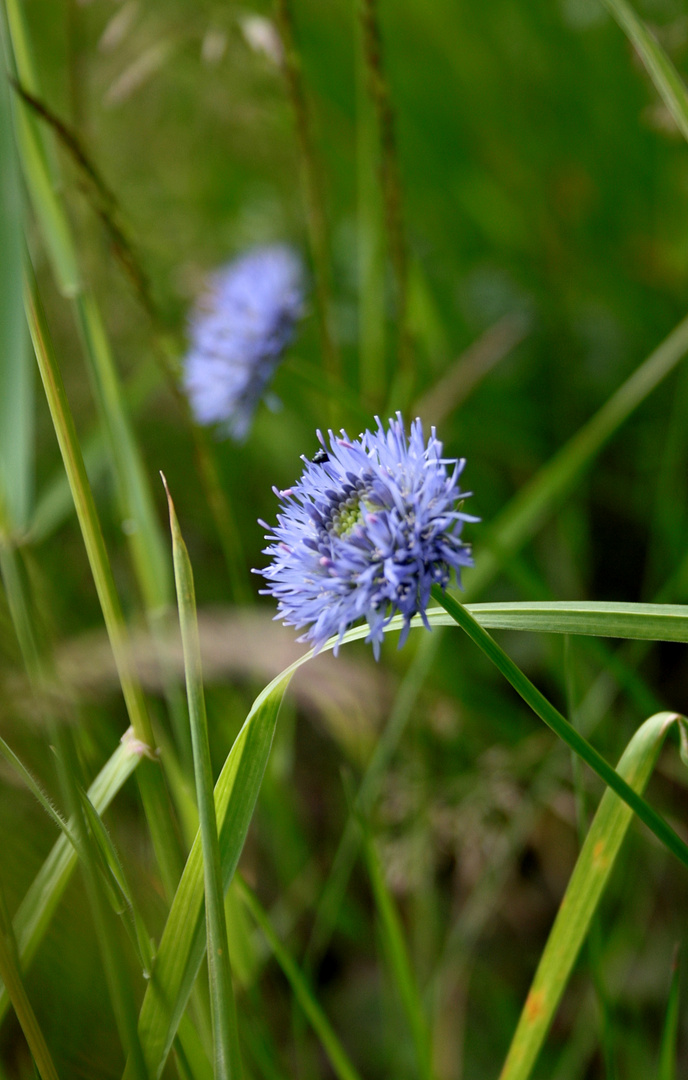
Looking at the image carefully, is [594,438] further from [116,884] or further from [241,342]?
[116,884]

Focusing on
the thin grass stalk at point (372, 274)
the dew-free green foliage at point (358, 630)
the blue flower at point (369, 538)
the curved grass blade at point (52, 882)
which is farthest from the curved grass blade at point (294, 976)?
the thin grass stalk at point (372, 274)

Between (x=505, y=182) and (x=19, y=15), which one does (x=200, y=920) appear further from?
(x=505, y=182)

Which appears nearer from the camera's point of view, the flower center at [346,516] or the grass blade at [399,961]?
the flower center at [346,516]

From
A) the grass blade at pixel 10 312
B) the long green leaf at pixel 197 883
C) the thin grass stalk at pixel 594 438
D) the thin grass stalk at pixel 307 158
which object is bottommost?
the long green leaf at pixel 197 883

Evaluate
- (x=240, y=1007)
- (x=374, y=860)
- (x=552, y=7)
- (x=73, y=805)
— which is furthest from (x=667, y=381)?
(x=73, y=805)

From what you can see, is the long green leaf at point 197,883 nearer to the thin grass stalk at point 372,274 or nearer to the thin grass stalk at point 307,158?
the thin grass stalk at point 307,158

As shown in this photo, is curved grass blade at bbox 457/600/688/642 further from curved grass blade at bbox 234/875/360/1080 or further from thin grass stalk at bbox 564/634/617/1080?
curved grass blade at bbox 234/875/360/1080

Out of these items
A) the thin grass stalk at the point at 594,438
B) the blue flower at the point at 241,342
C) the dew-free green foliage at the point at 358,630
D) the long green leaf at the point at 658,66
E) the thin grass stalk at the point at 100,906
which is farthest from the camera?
the blue flower at the point at 241,342
